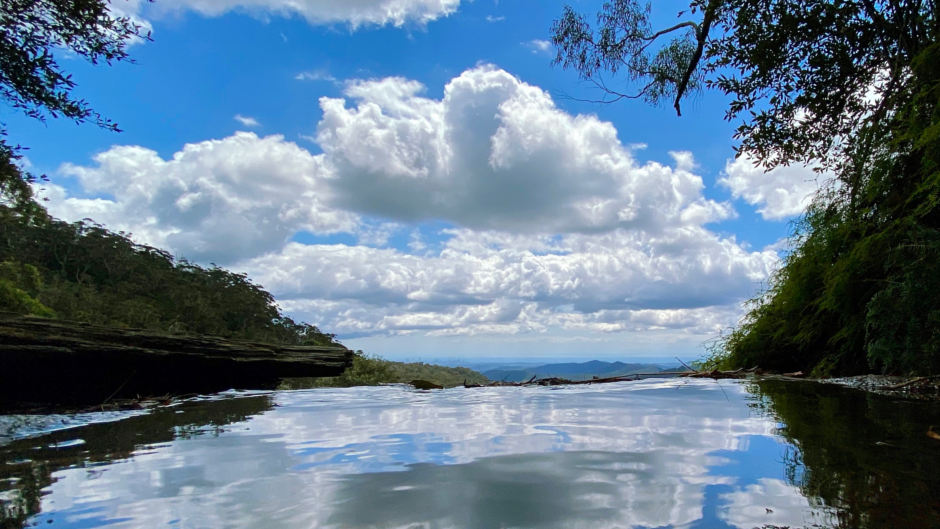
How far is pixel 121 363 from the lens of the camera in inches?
196

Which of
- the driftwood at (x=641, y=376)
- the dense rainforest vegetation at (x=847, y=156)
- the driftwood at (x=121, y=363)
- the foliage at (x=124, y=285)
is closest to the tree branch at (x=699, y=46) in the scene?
the dense rainforest vegetation at (x=847, y=156)

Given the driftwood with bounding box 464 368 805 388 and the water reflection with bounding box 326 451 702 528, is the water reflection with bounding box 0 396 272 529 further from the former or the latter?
the driftwood with bounding box 464 368 805 388

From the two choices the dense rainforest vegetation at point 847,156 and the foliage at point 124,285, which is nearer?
the dense rainforest vegetation at point 847,156

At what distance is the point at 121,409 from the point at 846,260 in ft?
24.0

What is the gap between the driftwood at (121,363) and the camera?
14.4 ft

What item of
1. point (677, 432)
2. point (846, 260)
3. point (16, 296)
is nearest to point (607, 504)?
point (677, 432)

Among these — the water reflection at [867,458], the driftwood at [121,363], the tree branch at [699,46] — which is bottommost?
the water reflection at [867,458]

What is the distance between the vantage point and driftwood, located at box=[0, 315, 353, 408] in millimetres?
4398

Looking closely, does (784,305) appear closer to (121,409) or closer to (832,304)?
(832,304)

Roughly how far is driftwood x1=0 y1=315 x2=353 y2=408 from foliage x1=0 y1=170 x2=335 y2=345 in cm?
865

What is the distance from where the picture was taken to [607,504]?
5.30 ft

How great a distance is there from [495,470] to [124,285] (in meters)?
18.5

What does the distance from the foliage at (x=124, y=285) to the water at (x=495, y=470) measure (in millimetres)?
12300

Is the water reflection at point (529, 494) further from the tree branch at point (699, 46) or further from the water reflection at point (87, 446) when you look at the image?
the tree branch at point (699, 46)
